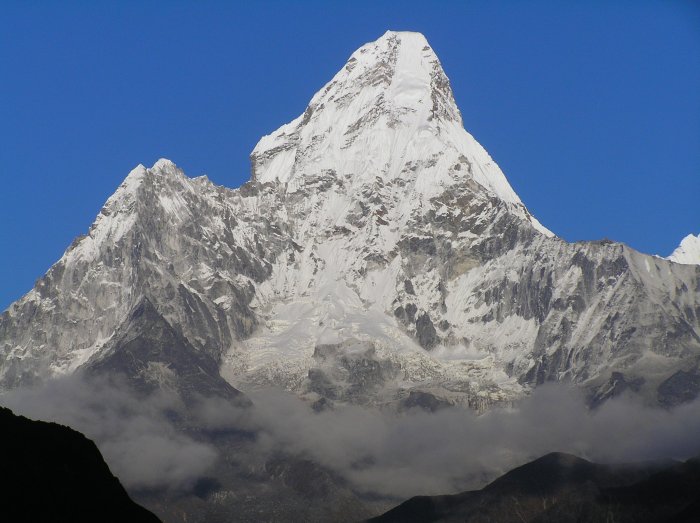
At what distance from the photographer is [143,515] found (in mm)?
156625

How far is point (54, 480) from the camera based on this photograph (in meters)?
148

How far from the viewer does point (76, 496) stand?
14875 centimetres

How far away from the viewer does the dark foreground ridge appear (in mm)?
141375

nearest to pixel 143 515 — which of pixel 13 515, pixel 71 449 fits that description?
pixel 71 449

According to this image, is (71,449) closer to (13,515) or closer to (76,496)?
(76,496)

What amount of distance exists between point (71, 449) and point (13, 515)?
1887 cm

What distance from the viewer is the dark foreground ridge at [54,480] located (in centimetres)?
14138

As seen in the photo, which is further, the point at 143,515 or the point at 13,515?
the point at 143,515

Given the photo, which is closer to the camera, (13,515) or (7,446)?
(13,515)

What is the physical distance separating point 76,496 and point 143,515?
384 inches

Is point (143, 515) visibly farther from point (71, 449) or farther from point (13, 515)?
point (13, 515)

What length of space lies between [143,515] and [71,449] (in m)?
9.16

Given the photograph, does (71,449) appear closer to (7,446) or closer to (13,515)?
(7,446)

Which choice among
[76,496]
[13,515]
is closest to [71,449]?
[76,496]
